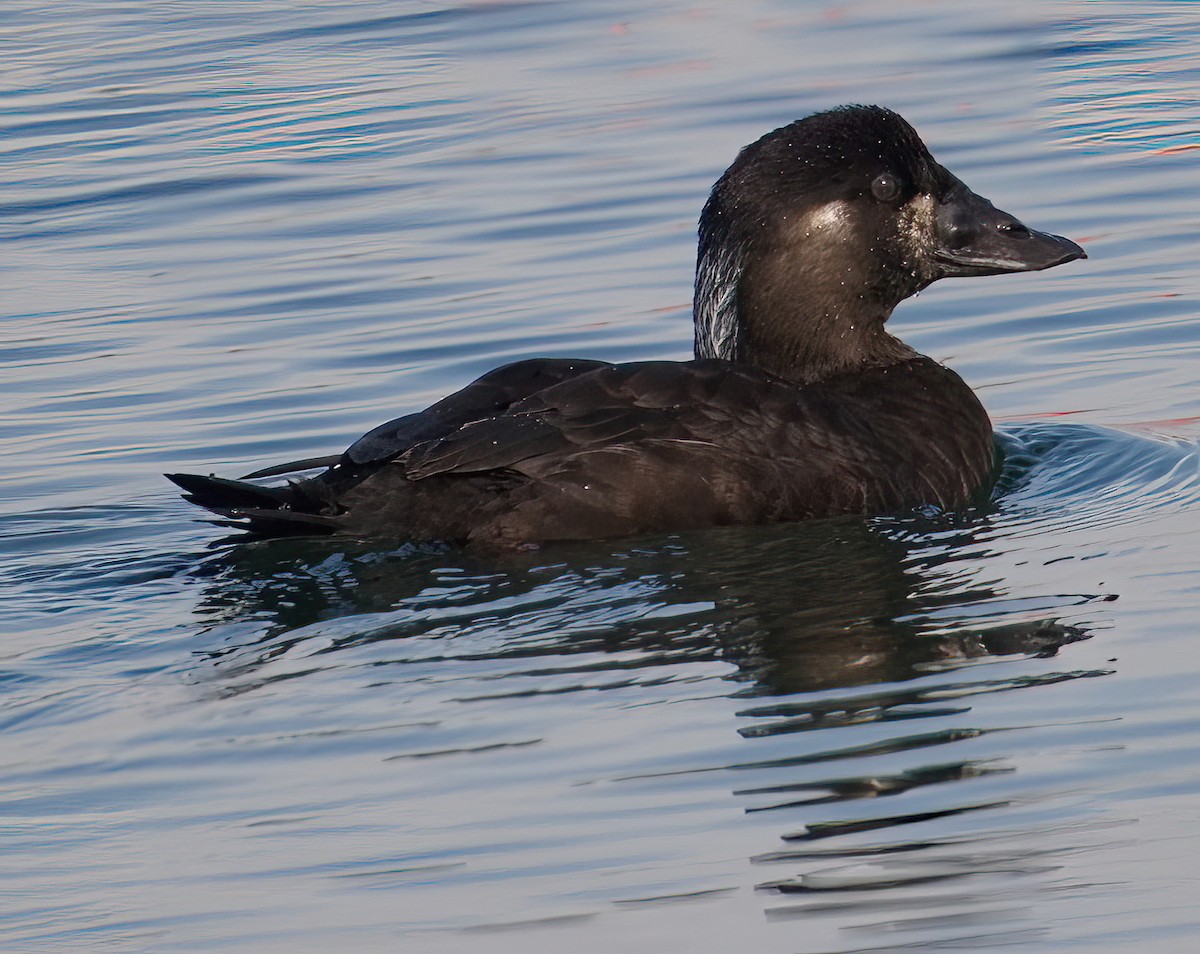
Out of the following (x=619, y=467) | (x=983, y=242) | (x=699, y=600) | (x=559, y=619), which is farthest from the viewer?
(x=983, y=242)

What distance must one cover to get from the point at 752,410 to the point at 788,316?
77cm

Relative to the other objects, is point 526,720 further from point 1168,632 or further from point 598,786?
point 1168,632

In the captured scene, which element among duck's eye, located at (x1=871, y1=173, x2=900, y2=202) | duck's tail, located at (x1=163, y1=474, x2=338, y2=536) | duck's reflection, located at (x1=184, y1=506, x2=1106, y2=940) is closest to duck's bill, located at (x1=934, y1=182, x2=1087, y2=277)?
duck's eye, located at (x1=871, y1=173, x2=900, y2=202)

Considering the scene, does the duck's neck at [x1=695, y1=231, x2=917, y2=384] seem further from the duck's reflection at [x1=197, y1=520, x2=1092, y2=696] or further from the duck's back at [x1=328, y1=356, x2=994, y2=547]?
the duck's reflection at [x1=197, y1=520, x2=1092, y2=696]

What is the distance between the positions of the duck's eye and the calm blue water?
922mm

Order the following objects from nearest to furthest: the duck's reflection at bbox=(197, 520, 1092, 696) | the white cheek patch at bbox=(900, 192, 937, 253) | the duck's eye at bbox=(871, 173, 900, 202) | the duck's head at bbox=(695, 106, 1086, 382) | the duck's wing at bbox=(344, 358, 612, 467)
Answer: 1. the duck's reflection at bbox=(197, 520, 1092, 696)
2. the duck's wing at bbox=(344, 358, 612, 467)
3. the duck's head at bbox=(695, 106, 1086, 382)
4. the duck's eye at bbox=(871, 173, 900, 202)
5. the white cheek patch at bbox=(900, 192, 937, 253)

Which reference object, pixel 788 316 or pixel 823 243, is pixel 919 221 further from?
pixel 788 316

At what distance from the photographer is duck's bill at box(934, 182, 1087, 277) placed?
7.07 metres

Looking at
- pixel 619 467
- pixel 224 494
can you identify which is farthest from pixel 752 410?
pixel 224 494

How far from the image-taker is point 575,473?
6.00 meters

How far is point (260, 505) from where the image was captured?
20.1 ft

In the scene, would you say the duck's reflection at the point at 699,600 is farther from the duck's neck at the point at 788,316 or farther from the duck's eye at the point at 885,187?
the duck's eye at the point at 885,187

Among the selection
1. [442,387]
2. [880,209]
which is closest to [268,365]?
[442,387]

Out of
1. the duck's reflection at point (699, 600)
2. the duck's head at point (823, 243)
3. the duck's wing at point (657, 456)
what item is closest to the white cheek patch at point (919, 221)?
the duck's head at point (823, 243)
